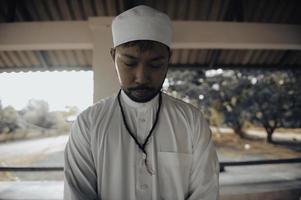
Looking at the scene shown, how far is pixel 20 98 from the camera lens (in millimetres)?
4801

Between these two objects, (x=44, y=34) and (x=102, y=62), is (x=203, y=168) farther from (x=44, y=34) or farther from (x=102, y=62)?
(x=44, y=34)

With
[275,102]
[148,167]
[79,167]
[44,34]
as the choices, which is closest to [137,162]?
[148,167]

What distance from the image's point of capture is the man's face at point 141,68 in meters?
0.98

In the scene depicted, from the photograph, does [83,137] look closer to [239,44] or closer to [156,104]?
[156,104]

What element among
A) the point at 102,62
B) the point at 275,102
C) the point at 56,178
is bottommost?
the point at 56,178

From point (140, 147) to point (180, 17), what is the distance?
9.18 ft

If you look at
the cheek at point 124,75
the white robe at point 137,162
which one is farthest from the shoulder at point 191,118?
the cheek at point 124,75

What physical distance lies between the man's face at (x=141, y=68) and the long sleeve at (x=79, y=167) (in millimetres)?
236

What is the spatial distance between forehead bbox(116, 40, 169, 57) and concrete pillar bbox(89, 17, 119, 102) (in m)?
2.07

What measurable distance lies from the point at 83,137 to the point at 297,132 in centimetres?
564

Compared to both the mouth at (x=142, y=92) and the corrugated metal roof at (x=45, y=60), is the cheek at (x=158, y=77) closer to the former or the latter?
the mouth at (x=142, y=92)

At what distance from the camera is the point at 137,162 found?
1054mm

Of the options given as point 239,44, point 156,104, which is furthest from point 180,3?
point 156,104

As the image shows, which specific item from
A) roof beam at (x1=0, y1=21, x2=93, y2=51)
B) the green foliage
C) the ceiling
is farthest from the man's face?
the green foliage
